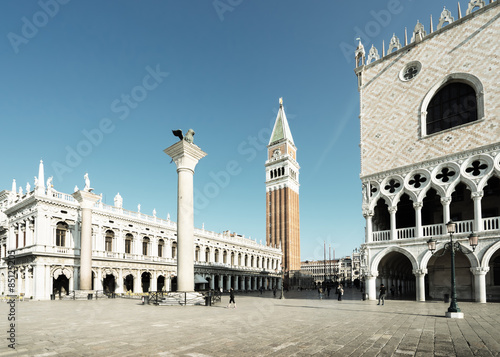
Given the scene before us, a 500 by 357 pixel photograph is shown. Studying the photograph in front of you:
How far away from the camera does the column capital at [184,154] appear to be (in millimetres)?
25031

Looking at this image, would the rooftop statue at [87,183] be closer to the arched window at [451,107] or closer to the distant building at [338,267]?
the arched window at [451,107]

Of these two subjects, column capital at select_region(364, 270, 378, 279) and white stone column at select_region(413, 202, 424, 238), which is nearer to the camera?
white stone column at select_region(413, 202, 424, 238)

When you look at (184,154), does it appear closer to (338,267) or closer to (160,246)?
(160,246)

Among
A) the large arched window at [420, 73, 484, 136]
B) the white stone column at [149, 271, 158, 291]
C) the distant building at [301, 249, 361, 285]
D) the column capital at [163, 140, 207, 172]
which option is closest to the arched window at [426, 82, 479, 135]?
the large arched window at [420, 73, 484, 136]

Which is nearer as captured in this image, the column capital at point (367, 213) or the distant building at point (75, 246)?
the column capital at point (367, 213)

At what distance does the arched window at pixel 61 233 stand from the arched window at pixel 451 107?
3704cm

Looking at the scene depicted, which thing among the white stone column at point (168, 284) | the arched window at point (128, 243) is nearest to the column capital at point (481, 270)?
the arched window at point (128, 243)

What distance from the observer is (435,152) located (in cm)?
2677

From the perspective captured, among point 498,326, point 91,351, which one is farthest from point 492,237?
point 91,351

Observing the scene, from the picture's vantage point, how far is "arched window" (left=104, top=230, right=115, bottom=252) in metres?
43.0

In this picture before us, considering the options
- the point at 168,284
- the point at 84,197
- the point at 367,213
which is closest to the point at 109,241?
the point at 84,197

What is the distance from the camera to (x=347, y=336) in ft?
35.0

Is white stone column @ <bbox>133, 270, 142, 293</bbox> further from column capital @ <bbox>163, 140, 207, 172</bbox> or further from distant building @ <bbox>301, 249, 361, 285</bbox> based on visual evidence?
distant building @ <bbox>301, 249, 361, 285</bbox>

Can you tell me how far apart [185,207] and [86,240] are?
16.6m
